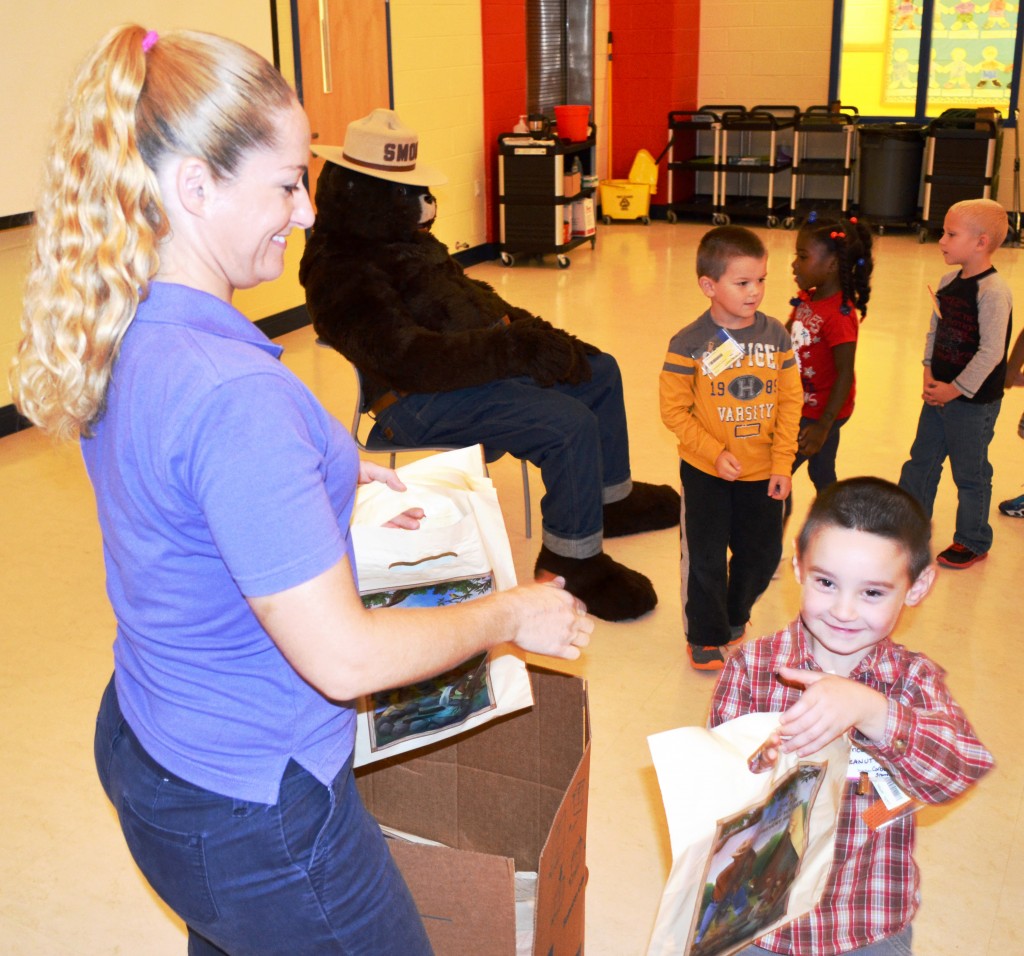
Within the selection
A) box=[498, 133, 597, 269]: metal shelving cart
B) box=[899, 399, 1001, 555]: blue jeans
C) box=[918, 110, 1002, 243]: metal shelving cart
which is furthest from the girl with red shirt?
box=[918, 110, 1002, 243]: metal shelving cart

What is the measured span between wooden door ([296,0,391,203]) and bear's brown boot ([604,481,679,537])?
313cm

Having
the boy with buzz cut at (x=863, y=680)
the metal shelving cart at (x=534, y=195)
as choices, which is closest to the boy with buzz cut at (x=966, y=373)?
the boy with buzz cut at (x=863, y=680)

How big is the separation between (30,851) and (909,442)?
138 inches

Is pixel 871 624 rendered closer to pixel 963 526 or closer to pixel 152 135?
pixel 152 135

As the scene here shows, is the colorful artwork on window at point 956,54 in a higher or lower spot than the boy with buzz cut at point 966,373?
higher

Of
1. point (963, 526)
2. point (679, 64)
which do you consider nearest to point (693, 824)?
point (963, 526)

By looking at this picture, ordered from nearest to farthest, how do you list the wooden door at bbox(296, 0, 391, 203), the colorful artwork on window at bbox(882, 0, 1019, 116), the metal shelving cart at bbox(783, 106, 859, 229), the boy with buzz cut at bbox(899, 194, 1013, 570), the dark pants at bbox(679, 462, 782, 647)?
the dark pants at bbox(679, 462, 782, 647), the boy with buzz cut at bbox(899, 194, 1013, 570), the wooden door at bbox(296, 0, 391, 203), the colorful artwork on window at bbox(882, 0, 1019, 116), the metal shelving cart at bbox(783, 106, 859, 229)

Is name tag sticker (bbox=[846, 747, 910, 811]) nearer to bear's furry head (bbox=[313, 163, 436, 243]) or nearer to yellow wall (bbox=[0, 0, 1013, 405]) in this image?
bear's furry head (bbox=[313, 163, 436, 243])

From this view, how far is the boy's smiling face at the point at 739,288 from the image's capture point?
2625mm

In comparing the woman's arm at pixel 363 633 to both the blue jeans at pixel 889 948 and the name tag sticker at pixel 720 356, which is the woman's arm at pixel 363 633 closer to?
the blue jeans at pixel 889 948

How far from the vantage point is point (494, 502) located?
1.77 metres

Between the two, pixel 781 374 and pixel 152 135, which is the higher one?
pixel 152 135

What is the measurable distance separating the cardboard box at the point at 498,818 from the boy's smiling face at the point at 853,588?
389 millimetres

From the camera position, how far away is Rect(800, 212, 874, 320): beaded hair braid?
10.1 feet
